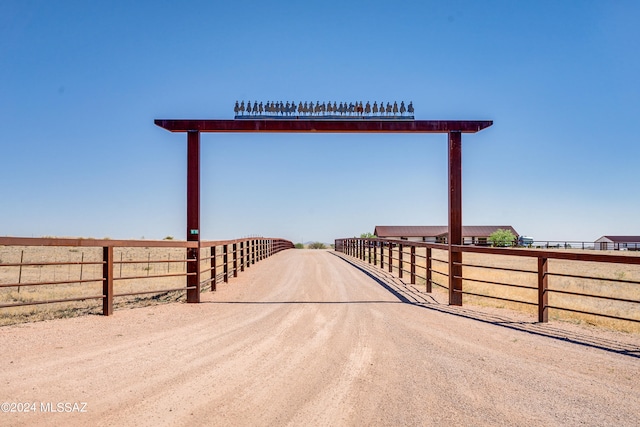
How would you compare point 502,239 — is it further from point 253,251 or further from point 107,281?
point 107,281

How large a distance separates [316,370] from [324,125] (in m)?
7.30

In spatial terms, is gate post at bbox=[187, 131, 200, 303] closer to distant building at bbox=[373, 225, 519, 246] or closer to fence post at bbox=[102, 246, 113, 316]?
fence post at bbox=[102, 246, 113, 316]

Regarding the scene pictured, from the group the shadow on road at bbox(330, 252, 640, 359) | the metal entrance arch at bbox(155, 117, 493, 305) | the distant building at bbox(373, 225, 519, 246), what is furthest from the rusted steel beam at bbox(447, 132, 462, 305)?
the distant building at bbox(373, 225, 519, 246)

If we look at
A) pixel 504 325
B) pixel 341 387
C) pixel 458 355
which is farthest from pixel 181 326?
pixel 504 325

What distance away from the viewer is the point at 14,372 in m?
4.81

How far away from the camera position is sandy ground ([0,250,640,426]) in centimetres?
381

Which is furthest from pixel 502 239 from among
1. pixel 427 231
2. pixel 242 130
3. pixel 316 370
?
pixel 316 370

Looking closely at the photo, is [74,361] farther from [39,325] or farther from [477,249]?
[477,249]

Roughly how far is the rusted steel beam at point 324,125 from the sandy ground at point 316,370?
14.7ft

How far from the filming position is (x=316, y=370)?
5004mm

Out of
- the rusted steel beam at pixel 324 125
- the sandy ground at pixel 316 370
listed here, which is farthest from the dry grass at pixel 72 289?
the rusted steel beam at pixel 324 125

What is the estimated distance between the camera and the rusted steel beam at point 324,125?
10641mm

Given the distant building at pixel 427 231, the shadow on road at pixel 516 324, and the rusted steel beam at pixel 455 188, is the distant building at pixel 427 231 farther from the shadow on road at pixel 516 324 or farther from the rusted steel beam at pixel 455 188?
the rusted steel beam at pixel 455 188

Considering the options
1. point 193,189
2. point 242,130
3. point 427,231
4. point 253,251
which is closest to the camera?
point 193,189
